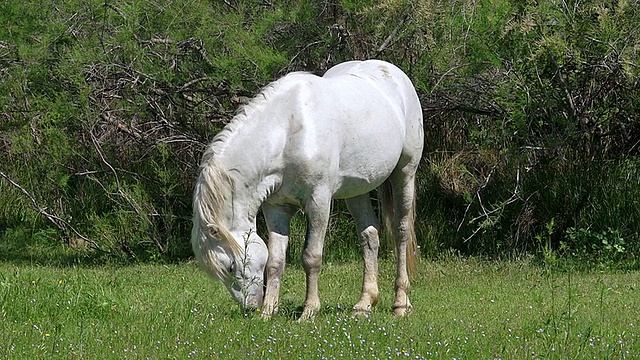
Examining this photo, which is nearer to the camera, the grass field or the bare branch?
the grass field

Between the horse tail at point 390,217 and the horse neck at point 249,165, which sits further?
the horse tail at point 390,217

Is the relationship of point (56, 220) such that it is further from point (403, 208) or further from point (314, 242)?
point (314, 242)

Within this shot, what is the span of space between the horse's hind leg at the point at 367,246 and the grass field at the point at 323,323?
0.16 m

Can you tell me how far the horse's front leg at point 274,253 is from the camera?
21.0ft

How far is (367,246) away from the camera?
751 centimetres

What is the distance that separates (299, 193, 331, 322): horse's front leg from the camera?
257 inches

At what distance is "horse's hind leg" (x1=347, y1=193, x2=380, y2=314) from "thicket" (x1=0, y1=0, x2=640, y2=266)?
2245mm

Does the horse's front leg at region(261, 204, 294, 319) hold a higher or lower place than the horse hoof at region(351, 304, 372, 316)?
higher

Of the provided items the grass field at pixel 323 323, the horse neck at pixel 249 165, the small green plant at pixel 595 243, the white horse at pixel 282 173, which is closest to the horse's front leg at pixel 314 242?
the white horse at pixel 282 173

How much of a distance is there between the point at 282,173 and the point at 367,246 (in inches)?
51.2

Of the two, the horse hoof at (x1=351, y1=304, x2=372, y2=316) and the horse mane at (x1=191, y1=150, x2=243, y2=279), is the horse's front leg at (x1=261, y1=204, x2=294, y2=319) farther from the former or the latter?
→ the horse hoof at (x1=351, y1=304, x2=372, y2=316)

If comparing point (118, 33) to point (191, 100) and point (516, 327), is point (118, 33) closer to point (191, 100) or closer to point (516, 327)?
point (191, 100)

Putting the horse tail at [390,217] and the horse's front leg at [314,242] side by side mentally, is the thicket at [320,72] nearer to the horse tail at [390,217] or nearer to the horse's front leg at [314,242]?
the horse tail at [390,217]

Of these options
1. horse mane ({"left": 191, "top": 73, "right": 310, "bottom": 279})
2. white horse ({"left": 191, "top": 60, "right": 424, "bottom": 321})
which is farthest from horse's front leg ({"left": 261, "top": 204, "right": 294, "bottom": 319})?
horse mane ({"left": 191, "top": 73, "right": 310, "bottom": 279})
